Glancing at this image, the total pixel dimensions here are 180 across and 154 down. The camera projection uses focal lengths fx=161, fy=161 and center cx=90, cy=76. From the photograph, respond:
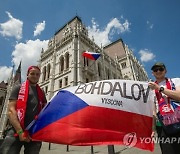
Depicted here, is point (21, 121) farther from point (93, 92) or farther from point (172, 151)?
point (172, 151)

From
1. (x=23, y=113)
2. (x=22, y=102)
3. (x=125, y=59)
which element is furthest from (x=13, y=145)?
(x=125, y=59)

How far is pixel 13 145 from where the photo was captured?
8.14 ft

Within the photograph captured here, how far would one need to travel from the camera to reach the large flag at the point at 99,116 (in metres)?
2.39

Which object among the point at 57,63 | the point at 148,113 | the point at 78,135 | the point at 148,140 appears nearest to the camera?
the point at 78,135

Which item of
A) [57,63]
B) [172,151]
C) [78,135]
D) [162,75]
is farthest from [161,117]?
[57,63]

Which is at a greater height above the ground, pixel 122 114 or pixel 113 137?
pixel 122 114

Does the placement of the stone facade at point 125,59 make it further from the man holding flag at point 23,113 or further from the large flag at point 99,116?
the man holding flag at point 23,113

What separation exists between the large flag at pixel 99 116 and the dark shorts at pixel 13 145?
0.76ft

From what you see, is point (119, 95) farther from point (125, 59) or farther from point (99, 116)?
point (125, 59)

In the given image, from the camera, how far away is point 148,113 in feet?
9.30

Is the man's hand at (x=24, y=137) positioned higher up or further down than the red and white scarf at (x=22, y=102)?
further down

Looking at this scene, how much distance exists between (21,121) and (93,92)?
1.28 meters

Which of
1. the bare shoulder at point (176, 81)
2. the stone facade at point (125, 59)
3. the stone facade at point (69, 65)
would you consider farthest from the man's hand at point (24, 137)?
the stone facade at point (125, 59)

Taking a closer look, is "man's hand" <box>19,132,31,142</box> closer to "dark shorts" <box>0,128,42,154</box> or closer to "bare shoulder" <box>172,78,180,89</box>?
"dark shorts" <box>0,128,42,154</box>
